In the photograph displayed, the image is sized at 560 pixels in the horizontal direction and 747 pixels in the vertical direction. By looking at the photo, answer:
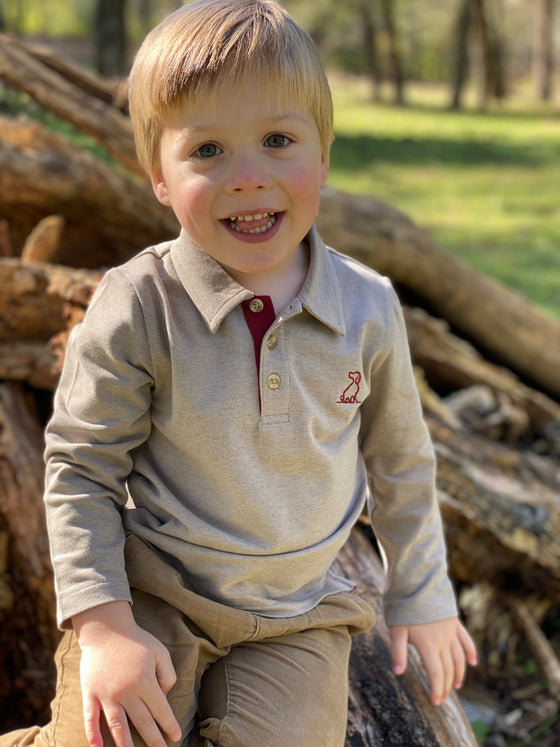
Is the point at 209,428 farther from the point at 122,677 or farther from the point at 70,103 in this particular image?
the point at 70,103

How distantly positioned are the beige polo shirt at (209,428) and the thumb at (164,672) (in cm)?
12

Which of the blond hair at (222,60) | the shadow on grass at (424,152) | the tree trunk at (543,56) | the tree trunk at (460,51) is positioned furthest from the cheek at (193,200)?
the tree trunk at (543,56)

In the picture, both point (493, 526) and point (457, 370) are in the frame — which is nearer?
point (493, 526)

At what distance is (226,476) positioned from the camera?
1528mm

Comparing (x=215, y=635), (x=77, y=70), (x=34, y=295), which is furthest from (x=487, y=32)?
(x=215, y=635)

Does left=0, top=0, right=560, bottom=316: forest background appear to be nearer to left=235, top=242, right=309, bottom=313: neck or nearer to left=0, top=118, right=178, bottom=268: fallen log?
left=0, top=118, right=178, bottom=268: fallen log

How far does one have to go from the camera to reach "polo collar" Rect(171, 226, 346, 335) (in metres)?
1.51

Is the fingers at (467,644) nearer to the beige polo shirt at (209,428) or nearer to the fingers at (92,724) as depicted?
the beige polo shirt at (209,428)

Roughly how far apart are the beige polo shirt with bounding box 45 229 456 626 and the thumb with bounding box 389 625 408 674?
0.25 m

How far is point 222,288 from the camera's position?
1.52 metres

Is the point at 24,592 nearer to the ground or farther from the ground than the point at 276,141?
nearer to the ground

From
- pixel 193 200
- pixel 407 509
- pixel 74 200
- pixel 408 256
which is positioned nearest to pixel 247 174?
pixel 193 200

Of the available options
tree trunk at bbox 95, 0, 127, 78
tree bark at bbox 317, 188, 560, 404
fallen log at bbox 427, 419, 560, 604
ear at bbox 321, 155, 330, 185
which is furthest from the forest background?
ear at bbox 321, 155, 330, 185

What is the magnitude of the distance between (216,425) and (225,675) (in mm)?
468
